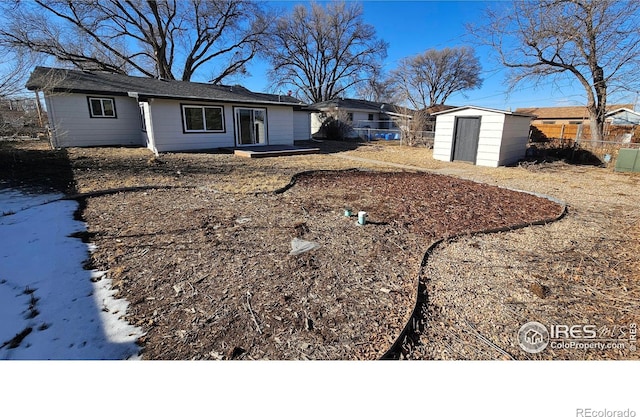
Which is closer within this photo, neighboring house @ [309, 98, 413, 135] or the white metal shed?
the white metal shed

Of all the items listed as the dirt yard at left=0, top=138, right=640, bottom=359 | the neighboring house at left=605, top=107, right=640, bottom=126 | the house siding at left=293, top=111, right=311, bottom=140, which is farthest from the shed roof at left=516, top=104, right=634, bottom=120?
the dirt yard at left=0, top=138, right=640, bottom=359

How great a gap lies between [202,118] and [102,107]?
4505mm

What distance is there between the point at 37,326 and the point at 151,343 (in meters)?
0.96

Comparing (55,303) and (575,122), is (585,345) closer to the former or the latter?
(55,303)

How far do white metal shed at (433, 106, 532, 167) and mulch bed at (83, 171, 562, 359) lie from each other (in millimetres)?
5214

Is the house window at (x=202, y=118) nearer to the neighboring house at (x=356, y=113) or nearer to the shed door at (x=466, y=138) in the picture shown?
the shed door at (x=466, y=138)

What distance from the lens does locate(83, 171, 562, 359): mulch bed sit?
2119 millimetres

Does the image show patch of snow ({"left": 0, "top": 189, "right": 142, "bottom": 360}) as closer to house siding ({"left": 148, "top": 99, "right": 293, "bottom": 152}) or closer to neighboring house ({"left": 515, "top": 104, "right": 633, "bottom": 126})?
house siding ({"left": 148, "top": 99, "right": 293, "bottom": 152})

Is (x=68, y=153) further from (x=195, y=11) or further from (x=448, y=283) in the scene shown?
(x=195, y=11)

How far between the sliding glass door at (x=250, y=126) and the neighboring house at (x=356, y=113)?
27.5ft

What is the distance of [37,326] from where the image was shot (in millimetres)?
2199

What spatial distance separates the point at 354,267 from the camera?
312 centimetres

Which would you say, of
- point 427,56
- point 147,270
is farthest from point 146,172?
point 427,56
